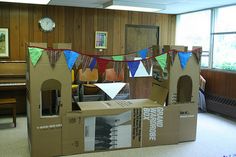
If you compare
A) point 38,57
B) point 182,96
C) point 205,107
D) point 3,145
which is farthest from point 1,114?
point 205,107

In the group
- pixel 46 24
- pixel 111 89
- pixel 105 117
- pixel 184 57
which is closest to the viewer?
pixel 105 117

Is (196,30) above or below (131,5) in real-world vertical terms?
below

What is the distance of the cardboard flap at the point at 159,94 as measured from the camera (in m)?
3.89

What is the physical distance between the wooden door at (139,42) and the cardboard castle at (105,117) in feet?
8.41

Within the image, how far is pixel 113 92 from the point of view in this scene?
194 inches

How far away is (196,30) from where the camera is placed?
6.49 metres

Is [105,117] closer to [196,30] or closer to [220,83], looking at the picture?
[220,83]

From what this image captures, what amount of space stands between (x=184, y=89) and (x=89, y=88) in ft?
7.71

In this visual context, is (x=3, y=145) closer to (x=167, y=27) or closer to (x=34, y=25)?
(x=34, y=25)

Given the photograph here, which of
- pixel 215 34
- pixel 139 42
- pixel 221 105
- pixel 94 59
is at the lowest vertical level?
pixel 221 105

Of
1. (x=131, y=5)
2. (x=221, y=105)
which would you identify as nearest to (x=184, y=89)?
(x=221, y=105)

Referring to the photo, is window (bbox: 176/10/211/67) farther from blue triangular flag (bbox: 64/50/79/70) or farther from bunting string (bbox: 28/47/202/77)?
blue triangular flag (bbox: 64/50/79/70)

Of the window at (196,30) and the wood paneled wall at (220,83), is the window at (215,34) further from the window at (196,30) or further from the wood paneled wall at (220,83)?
the wood paneled wall at (220,83)

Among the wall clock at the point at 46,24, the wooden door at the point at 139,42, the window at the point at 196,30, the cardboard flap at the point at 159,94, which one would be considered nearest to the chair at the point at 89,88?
the wooden door at the point at 139,42
